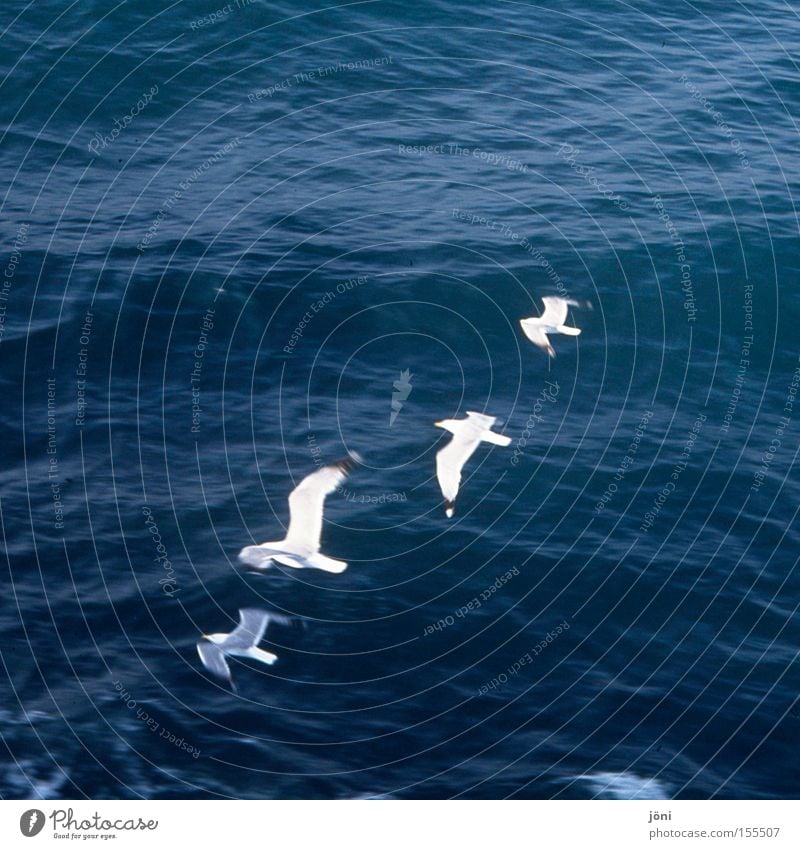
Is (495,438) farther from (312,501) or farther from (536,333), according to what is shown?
(312,501)

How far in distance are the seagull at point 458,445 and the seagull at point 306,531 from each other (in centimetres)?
263

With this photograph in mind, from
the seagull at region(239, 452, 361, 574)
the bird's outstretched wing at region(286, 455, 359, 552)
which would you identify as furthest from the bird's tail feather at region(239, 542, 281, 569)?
the bird's outstretched wing at region(286, 455, 359, 552)

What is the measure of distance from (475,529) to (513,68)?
25765 mm

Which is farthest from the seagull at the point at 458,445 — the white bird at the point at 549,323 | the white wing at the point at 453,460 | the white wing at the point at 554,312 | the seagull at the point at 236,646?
the seagull at the point at 236,646

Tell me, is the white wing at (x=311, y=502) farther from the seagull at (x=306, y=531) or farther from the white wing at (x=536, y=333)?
the white wing at (x=536, y=333)

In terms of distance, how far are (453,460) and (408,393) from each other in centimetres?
331

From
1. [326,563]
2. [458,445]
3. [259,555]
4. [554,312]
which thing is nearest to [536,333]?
[554,312]

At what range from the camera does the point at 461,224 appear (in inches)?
1886

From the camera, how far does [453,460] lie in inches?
1551

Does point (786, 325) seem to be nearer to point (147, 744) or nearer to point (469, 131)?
point (469, 131)

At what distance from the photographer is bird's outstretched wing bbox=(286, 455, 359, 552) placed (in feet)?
123

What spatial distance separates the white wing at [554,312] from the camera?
44781 mm
